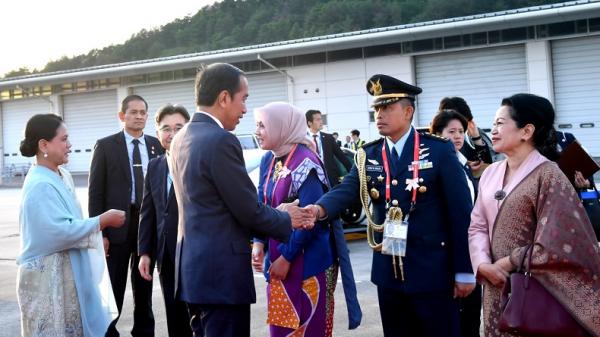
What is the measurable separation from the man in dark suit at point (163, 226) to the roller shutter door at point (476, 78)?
2266 cm

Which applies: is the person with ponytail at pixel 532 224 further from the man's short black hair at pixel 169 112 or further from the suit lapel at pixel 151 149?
the suit lapel at pixel 151 149

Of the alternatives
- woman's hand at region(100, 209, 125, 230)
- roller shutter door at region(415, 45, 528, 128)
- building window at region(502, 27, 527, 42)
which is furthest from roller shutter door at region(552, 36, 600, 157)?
woman's hand at region(100, 209, 125, 230)

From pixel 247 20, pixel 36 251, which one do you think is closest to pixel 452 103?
pixel 36 251

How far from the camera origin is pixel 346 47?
30266mm

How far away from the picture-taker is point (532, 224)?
11.2 ft

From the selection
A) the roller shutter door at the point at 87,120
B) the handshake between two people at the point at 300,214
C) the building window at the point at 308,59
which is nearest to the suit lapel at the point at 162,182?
the handshake between two people at the point at 300,214

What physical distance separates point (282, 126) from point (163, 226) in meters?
1.38

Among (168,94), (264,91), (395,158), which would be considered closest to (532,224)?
(395,158)

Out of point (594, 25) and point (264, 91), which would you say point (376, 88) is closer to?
point (594, 25)

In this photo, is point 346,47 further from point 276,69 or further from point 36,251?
point 36,251

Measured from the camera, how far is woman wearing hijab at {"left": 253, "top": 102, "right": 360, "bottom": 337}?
4.19m

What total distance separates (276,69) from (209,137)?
2914 cm

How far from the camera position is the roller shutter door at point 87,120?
3809 centimetres

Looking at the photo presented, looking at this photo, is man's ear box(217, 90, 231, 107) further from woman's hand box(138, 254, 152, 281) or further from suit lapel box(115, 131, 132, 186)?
suit lapel box(115, 131, 132, 186)
